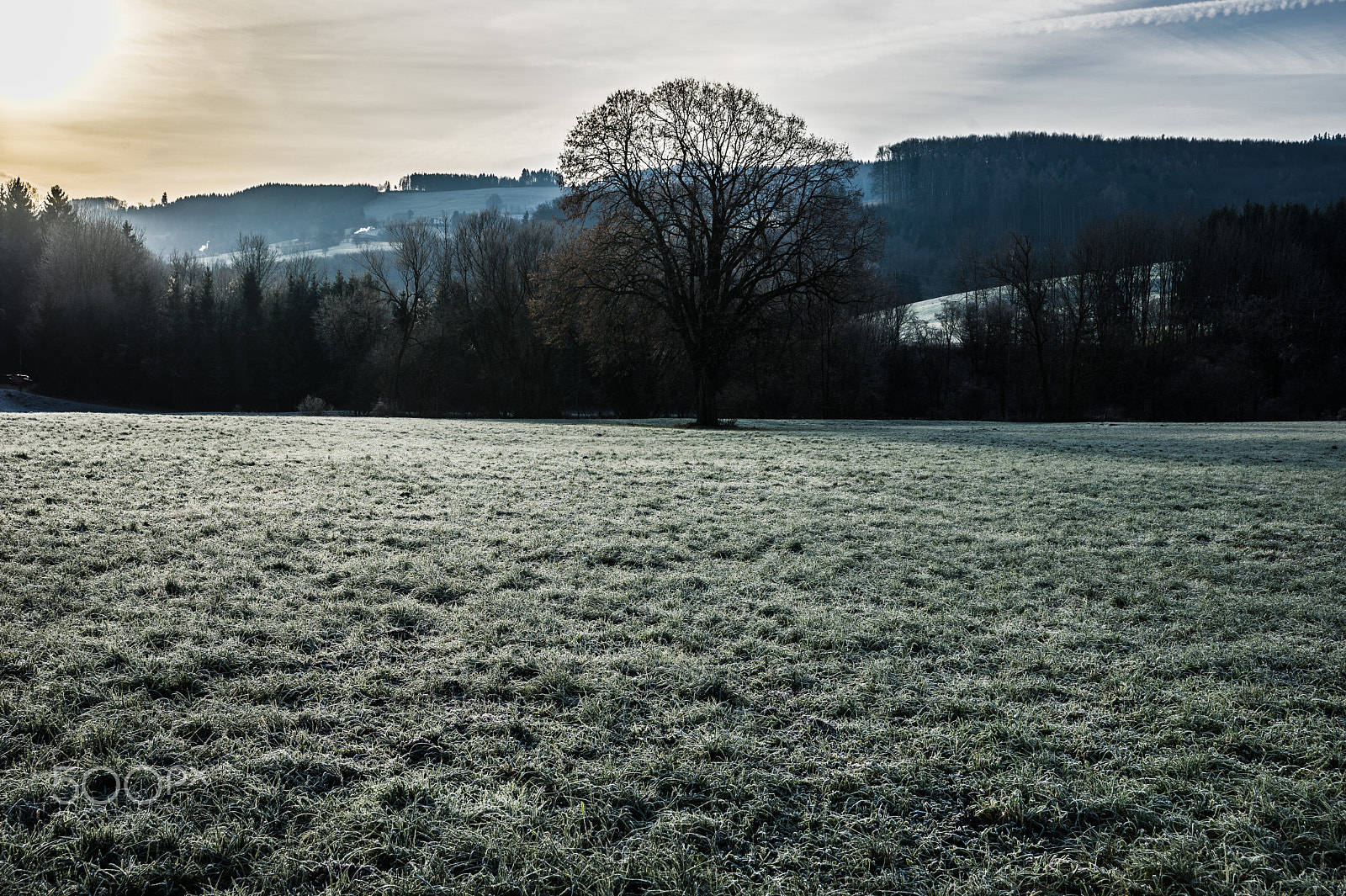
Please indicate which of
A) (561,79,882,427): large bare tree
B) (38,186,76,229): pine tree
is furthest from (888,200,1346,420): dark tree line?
(38,186,76,229): pine tree

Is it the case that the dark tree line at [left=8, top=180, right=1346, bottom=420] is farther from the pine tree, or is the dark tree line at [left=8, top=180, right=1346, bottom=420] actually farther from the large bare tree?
the large bare tree

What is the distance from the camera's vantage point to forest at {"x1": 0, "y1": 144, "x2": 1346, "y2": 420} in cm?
5350

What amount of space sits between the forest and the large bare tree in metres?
11.8

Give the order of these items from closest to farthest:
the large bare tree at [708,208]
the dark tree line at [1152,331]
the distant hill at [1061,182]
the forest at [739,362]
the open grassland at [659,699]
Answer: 1. the open grassland at [659,699]
2. the large bare tree at [708,208]
3. the forest at [739,362]
4. the dark tree line at [1152,331]
5. the distant hill at [1061,182]

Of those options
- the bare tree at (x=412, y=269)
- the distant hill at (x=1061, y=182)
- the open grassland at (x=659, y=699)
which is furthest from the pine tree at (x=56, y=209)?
the distant hill at (x=1061, y=182)

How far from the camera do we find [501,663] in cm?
452

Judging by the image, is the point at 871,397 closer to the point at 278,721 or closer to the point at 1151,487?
the point at 1151,487

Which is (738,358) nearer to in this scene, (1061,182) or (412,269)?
(412,269)

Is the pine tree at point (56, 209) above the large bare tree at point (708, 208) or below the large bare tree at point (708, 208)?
above

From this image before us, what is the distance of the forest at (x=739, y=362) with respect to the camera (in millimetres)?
53500

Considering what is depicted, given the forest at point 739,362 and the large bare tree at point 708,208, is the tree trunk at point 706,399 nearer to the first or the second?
the large bare tree at point 708,208

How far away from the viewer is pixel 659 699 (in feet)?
13.4

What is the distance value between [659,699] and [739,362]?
1381 inches

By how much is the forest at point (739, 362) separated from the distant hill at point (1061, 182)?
46934 millimetres
